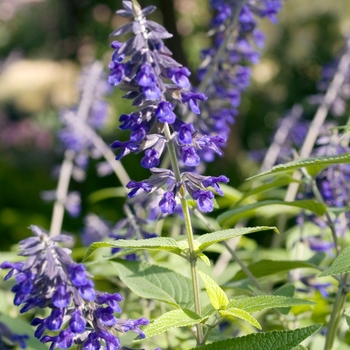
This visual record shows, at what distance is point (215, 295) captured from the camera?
1358 millimetres

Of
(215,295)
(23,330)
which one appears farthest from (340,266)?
(23,330)

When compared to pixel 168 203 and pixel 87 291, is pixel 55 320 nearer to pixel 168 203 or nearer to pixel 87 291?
pixel 87 291

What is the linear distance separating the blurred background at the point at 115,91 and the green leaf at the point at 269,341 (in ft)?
13.5

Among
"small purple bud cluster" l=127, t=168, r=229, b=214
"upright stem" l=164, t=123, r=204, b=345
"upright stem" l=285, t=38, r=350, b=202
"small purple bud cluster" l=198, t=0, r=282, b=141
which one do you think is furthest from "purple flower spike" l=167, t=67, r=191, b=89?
"upright stem" l=285, t=38, r=350, b=202

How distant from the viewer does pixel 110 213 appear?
6.45 metres

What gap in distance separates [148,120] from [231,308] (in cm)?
50

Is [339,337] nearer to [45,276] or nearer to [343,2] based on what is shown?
[45,276]

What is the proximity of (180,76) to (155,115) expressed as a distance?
117 millimetres

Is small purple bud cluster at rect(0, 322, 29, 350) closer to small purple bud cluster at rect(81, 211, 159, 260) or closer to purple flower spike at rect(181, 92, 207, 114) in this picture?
small purple bud cluster at rect(81, 211, 159, 260)

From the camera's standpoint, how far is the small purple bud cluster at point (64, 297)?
1.24m

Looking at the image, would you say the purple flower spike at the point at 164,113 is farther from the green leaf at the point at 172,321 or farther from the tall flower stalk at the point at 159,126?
the green leaf at the point at 172,321

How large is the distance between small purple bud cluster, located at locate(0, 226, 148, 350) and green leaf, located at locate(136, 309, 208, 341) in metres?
0.07

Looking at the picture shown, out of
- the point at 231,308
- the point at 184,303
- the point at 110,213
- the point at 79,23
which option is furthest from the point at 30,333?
the point at 79,23

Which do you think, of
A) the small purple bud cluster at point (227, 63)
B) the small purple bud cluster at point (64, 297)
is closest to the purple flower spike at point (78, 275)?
the small purple bud cluster at point (64, 297)
